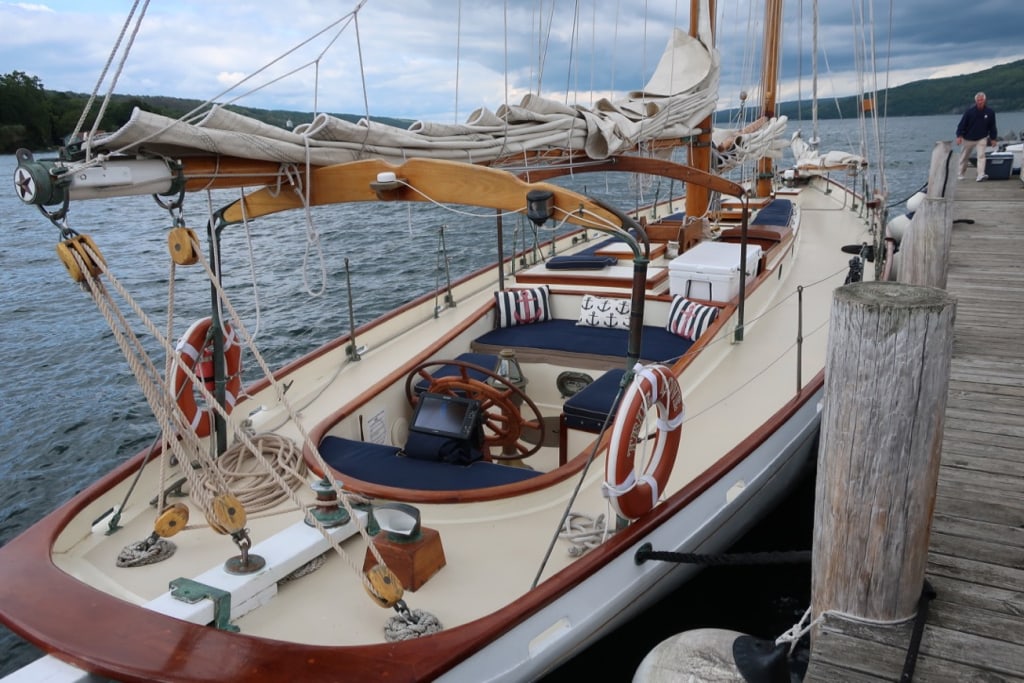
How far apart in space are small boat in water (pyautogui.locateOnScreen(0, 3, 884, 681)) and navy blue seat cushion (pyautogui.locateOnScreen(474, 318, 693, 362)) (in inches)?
1.8

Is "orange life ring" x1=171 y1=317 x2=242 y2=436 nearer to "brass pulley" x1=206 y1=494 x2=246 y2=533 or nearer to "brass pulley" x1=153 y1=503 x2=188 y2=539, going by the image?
"brass pulley" x1=153 y1=503 x2=188 y2=539

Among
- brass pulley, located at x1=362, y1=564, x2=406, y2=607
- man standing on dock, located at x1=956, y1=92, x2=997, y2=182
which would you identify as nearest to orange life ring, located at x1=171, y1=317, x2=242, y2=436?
brass pulley, located at x1=362, y1=564, x2=406, y2=607

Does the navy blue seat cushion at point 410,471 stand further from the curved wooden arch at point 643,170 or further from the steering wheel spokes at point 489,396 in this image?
the curved wooden arch at point 643,170

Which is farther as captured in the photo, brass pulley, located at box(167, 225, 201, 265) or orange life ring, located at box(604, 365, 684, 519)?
orange life ring, located at box(604, 365, 684, 519)

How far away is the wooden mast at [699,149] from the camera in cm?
883

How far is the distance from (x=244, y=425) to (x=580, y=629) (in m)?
2.63

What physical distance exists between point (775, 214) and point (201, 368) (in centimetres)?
923

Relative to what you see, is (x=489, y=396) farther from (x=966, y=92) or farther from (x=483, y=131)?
(x=966, y=92)

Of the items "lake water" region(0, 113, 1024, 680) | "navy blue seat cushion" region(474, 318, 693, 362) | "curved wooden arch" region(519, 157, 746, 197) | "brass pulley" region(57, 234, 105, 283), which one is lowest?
"lake water" region(0, 113, 1024, 680)

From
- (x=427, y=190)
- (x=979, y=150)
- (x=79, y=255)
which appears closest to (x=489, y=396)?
(x=427, y=190)

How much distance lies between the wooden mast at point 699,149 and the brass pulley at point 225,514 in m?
7.11

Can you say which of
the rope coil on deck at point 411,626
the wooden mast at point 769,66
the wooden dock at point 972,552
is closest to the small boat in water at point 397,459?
the rope coil on deck at point 411,626

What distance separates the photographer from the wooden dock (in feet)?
7.16

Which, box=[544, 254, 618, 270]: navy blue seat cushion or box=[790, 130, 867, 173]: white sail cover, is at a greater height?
box=[790, 130, 867, 173]: white sail cover
